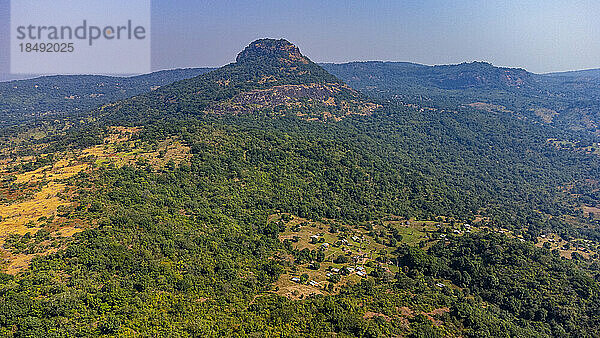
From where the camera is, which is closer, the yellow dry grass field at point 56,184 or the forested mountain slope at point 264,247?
the forested mountain slope at point 264,247

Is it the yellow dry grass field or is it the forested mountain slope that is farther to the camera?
the yellow dry grass field

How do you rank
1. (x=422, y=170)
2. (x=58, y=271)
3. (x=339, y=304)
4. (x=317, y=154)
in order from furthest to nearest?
(x=422, y=170) < (x=317, y=154) < (x=339, y=304) < (x=58, y=271)

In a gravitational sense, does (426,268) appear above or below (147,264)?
below

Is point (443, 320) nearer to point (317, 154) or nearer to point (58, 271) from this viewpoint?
point (58, 271)

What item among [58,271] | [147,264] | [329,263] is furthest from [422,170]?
[58,271]

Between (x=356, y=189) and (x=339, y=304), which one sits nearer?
(x=339, y=304)

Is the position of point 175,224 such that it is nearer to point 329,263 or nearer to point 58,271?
point 58,271

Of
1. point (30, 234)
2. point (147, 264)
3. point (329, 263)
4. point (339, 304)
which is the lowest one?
point (329, 263)

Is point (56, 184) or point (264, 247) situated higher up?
point (56, 184)

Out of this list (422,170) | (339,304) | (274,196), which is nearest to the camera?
(339,304)

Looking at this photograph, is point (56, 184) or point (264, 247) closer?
point (56, 184)
